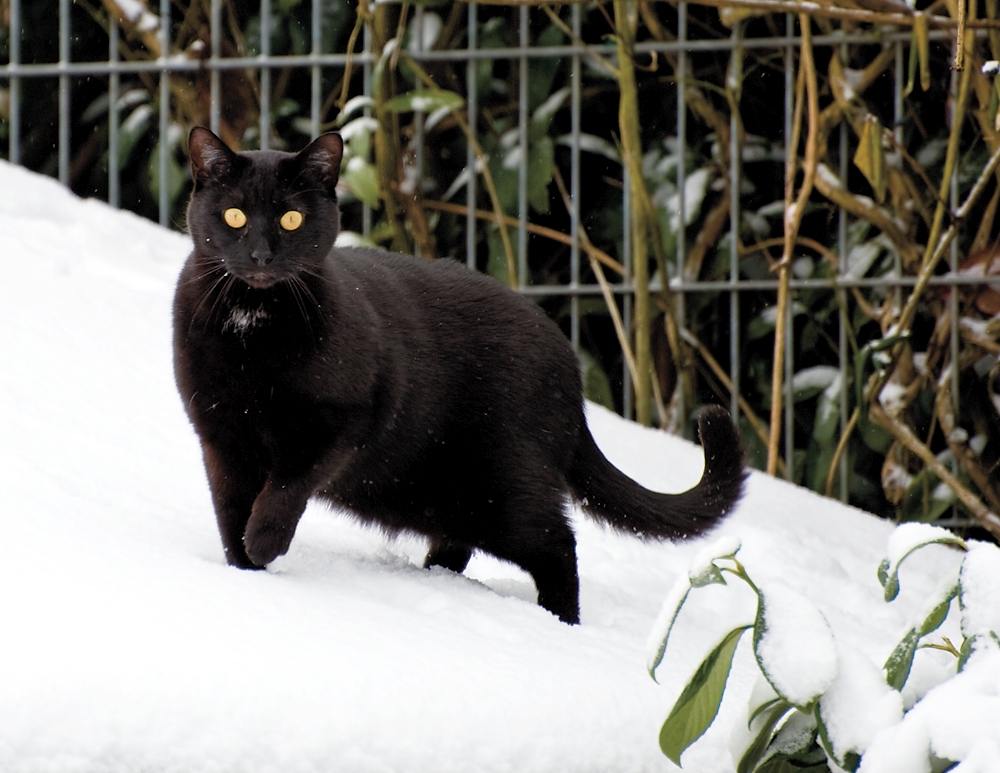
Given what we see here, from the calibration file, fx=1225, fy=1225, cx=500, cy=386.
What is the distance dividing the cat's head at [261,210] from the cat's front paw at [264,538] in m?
0.34

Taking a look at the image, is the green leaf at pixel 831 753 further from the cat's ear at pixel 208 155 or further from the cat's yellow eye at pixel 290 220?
the cat's ear at pixel 208 155

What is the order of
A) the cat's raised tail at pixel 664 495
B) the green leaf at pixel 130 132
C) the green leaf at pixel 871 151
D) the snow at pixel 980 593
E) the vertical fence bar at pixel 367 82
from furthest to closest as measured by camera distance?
the green leaf at pixel 130 132, the vertical fence bar at pixel 367 82, the green leaf at pixel 871 151, the cat's raised tail at pixel 664 495, the snow at pixel 980 593

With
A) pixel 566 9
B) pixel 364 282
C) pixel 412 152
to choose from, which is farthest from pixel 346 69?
pixel 364 282

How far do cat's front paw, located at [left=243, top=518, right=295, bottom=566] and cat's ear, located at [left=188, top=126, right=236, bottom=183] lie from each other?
513 millimetres

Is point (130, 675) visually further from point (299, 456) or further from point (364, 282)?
point (364, 282)

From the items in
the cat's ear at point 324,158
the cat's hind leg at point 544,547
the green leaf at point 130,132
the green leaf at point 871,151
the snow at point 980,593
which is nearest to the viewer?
the snow at point 980,593

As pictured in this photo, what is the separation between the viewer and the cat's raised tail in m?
2.13

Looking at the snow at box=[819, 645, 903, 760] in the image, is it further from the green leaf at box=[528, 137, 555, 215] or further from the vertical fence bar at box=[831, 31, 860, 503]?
the green leaf at box=[528, 137, 555, 215]

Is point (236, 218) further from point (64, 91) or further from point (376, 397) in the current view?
point (64, 91)

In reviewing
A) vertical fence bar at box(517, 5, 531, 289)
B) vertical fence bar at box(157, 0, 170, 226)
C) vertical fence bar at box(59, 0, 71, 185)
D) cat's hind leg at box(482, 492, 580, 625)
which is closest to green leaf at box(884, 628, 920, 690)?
cat's hind leg at box(482, 492, 580, 625)

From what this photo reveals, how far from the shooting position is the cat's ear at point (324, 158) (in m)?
1.82

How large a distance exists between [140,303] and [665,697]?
1.87m

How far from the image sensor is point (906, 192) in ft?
11.1

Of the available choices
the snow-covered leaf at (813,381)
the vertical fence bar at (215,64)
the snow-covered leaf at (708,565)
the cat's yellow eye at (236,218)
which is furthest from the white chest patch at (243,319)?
the snow-covered leaf at (813,381)
